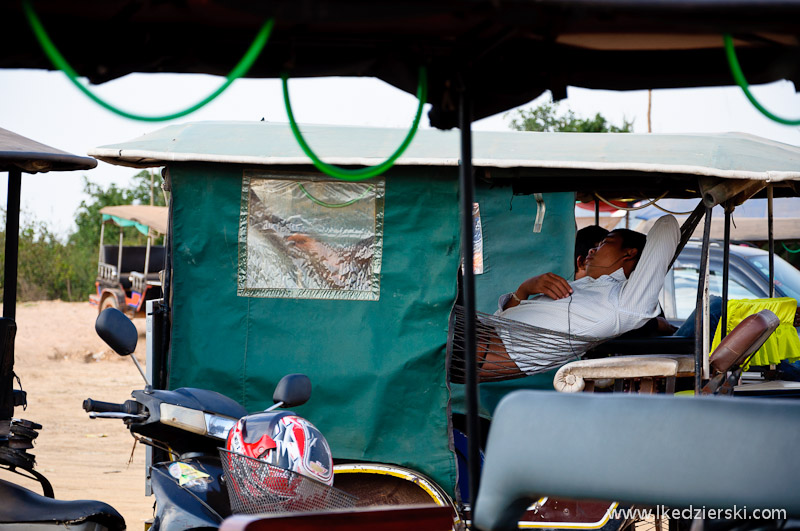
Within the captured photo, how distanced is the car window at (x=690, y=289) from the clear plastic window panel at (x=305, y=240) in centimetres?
452

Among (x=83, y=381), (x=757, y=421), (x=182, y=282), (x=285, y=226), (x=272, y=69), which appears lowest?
(x=83, y=381)

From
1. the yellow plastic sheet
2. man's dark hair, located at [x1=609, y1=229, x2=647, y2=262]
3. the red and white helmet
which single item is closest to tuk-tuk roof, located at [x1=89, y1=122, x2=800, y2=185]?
man's dark hair, located at [x1=609, y1=229, x2=647, y2=262]

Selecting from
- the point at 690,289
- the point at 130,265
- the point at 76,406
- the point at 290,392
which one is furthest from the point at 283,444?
the point at 130,265

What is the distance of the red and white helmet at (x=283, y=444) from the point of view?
8.14 ft

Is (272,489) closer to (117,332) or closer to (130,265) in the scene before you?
(117,332)

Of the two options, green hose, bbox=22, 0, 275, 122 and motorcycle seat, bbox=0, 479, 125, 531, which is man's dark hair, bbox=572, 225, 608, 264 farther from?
green hose, bbox=22, 0, 275, 122

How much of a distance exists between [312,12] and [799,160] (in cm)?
342

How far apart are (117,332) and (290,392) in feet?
2.30

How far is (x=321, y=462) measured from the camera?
2535 mm

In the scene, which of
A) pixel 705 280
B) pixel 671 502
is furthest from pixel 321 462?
pixel 705 280

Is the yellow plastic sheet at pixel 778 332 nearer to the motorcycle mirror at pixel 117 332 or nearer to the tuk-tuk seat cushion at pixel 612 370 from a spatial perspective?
the tuk-tuk seat cushion at pixel 612 370

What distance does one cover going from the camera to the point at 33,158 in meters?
3.74

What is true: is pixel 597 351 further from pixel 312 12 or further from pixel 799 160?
pixel 312 12

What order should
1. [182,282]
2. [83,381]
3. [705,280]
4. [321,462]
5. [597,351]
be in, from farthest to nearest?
[83,381] < [597,351] < [182,282] < [705,280] < [321,462]
